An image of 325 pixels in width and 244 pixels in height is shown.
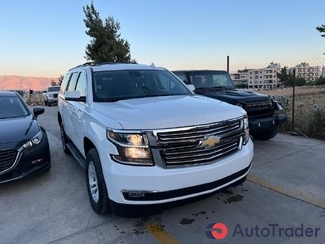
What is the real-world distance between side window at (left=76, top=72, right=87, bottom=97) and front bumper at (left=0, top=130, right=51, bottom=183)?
3.46 feet

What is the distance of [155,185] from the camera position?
2492 millimetres

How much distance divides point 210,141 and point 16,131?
3131mm

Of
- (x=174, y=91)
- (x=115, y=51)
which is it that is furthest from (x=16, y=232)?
(x=115, y=51)

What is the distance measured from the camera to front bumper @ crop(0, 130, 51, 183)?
12.7ft

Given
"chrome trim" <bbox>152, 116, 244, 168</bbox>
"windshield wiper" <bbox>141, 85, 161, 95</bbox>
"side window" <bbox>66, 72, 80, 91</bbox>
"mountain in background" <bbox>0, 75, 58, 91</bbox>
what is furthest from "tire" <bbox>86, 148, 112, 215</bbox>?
"mountain in background" <bbox>0, 75, 58, 91</bbox>

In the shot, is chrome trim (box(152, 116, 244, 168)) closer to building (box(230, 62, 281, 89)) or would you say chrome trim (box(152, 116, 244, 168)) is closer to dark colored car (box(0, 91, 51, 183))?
dark colored car (box(0, 91, 51, 183))

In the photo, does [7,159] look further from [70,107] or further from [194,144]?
[194,144]

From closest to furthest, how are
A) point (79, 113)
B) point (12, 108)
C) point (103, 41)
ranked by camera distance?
point (79, 113) → point (12, 108) → point (103, 41)

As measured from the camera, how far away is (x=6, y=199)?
12.5 feet

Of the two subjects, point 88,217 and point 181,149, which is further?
point 88,217

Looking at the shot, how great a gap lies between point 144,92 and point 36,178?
240 cm

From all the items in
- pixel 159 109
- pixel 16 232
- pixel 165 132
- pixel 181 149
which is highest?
pixel 159 109

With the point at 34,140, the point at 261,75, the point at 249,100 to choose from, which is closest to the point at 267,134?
the point at 249,100

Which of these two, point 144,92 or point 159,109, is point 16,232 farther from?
point 144,92
